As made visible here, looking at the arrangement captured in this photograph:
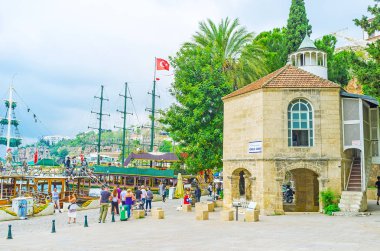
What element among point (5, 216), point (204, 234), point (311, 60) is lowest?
point (5, 216)

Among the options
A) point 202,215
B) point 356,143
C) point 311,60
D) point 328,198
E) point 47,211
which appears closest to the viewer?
point 202,215

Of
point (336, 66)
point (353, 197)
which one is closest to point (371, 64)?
point (353, 197)

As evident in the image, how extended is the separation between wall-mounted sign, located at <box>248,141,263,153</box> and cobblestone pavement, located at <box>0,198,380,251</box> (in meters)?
4.13

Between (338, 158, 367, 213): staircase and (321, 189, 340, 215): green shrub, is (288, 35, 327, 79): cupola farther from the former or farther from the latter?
(321, 189, 340, 215): green shrub

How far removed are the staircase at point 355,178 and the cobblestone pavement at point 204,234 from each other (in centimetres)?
220

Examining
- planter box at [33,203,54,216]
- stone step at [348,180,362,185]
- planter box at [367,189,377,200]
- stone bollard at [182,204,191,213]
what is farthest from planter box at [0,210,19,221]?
planter box at [367,189,377,200]

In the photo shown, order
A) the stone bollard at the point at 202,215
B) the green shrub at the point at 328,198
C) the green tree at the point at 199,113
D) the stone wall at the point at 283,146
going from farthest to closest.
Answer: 1. the green tree at the point at 199,113
2. the stone wall at the point at 283,146
3. the green shrub at the point at 328,198
4. the stone bollard at the point at 202,215

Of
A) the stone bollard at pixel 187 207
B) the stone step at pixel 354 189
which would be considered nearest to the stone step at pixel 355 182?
the stone step at pixel 354 189

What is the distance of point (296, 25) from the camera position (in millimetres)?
45656

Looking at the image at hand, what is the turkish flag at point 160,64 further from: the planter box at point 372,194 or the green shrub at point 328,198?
the green shrub at point 328,198

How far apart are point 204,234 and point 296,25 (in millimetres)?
36132

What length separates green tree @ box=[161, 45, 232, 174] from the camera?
31.0 m

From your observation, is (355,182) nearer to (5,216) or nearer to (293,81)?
(293,81)

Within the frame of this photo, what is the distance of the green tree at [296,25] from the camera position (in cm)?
4462
